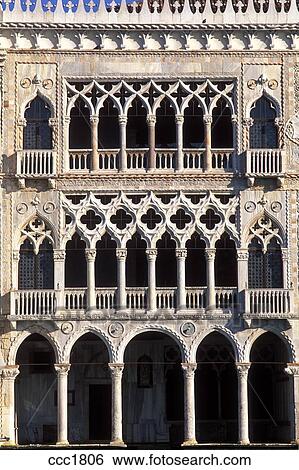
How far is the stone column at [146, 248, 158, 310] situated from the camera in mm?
50562

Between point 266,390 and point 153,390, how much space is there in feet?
12.4

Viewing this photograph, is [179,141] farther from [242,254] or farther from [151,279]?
[151,279]

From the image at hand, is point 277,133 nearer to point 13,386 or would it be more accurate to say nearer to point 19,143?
point 19,143

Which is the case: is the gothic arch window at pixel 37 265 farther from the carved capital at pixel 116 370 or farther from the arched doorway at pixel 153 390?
the arched doorway at pixel 153 390

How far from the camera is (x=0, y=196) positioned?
167 ft

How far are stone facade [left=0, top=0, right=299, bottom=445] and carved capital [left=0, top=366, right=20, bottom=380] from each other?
3 centimetres

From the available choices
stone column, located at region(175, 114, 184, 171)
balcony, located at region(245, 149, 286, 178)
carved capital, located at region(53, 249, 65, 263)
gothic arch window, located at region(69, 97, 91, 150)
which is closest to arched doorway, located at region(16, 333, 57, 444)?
carved capital, located at region(53, 249, 65, 263)

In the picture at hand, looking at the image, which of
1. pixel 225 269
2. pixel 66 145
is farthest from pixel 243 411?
pixel 66 145

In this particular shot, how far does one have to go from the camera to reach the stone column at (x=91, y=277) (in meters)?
50.6

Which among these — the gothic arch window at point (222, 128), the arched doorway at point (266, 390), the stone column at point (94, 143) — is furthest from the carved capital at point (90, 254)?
the arched doorway at point (266, 390)

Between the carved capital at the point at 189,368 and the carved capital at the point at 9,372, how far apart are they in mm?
5232

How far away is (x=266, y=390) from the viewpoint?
53719 millimetres

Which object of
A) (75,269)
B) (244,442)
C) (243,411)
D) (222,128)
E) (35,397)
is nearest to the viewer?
(244,442)
